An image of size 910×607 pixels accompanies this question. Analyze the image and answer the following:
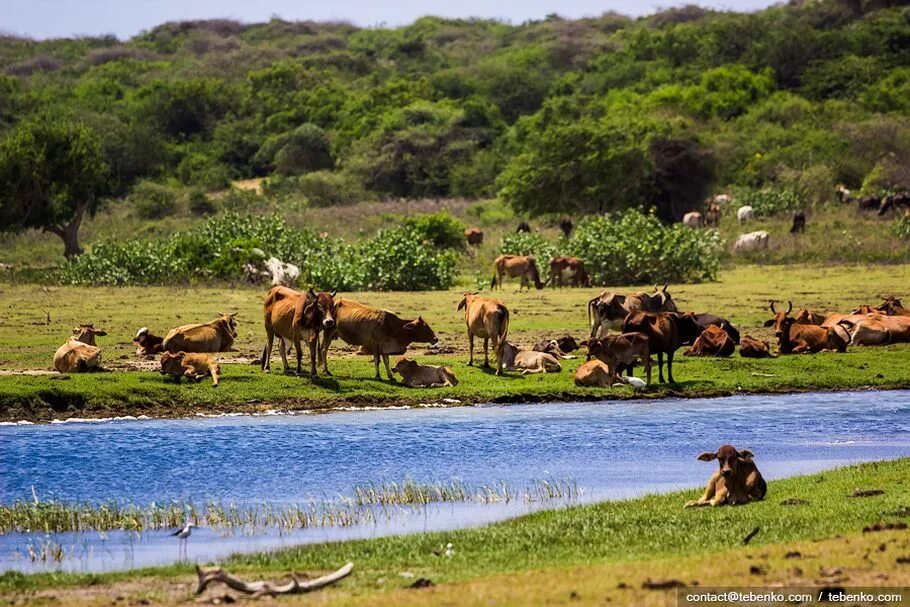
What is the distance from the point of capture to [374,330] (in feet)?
68.7

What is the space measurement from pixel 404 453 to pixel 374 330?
14.7ft

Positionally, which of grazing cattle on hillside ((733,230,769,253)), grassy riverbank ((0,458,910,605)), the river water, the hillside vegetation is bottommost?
the river water

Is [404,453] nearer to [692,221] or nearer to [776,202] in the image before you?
[692,221]

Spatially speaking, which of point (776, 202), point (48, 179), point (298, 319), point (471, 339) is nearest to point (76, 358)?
point (298, 319)

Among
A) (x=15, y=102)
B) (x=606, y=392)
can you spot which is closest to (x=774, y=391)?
(x=606, y=392)

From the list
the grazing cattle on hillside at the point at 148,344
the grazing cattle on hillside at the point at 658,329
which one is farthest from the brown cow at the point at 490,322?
the grazing cattle on hillside at the point at 148,344

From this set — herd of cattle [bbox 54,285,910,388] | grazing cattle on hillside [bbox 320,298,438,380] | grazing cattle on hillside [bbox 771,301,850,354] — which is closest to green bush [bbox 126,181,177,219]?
herd of cattle [bbox 54,285,910,388]

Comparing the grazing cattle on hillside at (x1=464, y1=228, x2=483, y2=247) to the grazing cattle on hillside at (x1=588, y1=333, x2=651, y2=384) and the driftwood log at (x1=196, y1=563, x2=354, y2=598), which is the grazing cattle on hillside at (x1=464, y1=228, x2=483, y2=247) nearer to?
the grazing cattle on hillside at (x1=588, y1=333, x2=651, y2=384)

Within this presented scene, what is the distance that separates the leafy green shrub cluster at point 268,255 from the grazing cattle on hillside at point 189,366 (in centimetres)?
1313

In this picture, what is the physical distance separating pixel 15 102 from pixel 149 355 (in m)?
59.5

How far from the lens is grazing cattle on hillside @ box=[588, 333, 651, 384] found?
20.3 metres

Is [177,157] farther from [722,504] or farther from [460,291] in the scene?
[722,504]

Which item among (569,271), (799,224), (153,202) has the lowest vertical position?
(569,271)

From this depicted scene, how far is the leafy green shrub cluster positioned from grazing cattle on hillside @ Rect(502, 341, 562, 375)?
38.4 feet
